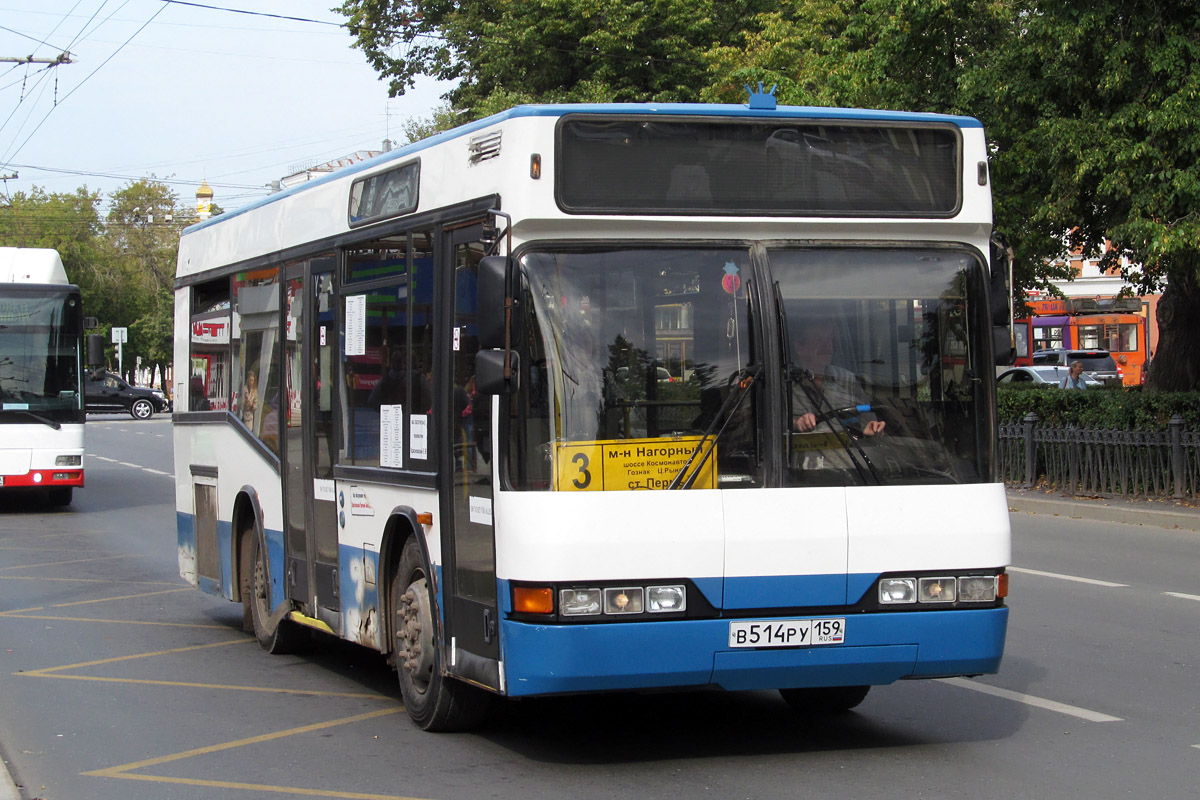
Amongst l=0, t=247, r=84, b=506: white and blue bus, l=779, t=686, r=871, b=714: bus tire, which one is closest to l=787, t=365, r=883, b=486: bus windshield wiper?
l=779, t=686, r=871, b=714: bus tire

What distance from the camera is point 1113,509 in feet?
57.6

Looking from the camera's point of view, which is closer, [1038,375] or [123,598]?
[123,598]

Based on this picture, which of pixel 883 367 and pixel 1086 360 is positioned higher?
pixel 1086 360

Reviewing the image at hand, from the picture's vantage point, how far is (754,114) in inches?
252

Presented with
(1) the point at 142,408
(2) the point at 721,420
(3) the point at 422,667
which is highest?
(1) the point at 142,408

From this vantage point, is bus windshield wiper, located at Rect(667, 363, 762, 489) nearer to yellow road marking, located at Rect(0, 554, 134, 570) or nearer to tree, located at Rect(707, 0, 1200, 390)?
yellow road marking, located at Rect(0, 554, 134, 570)

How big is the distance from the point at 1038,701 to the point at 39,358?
16.5m

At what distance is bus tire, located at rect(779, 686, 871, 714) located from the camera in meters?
7.36

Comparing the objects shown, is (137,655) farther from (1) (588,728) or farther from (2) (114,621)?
(1) (588,728)

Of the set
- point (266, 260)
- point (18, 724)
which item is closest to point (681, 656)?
point (18, 724)

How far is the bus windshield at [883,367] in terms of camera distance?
244 inches

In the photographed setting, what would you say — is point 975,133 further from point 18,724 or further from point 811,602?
point 18,724

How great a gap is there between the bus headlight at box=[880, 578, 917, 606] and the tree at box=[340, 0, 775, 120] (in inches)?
1101

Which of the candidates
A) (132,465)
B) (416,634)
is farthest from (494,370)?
(132,465)
